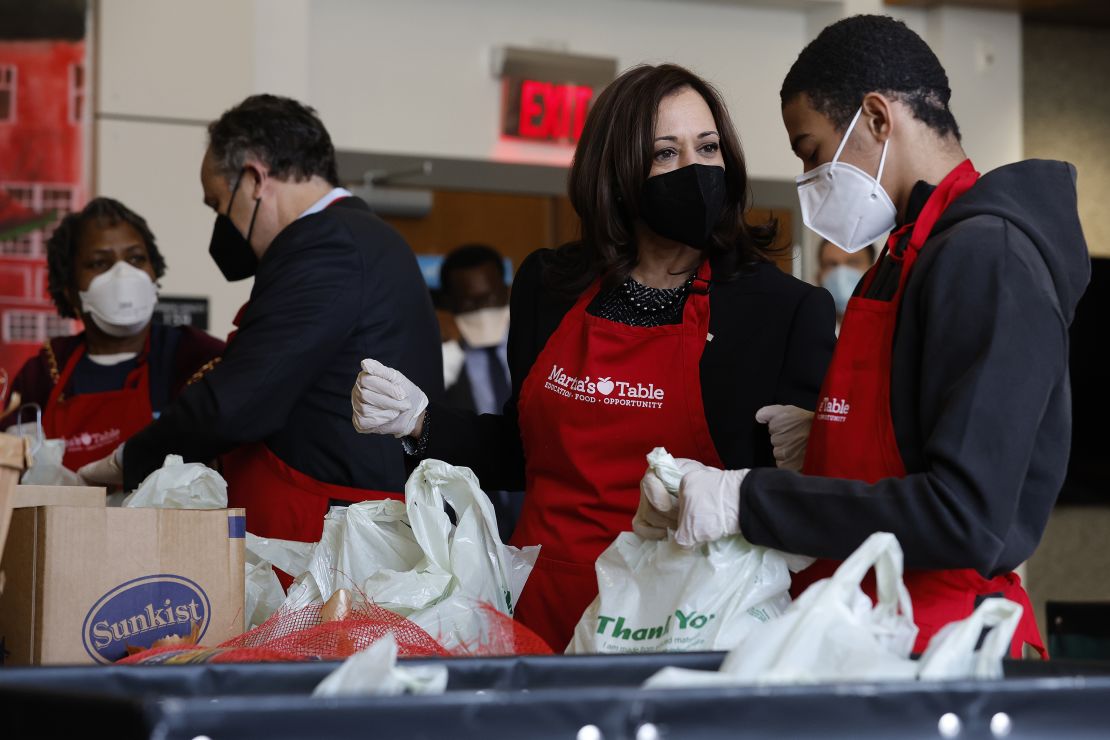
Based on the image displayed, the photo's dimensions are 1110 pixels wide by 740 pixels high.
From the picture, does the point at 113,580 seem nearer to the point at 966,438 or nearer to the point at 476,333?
the point at 966,438

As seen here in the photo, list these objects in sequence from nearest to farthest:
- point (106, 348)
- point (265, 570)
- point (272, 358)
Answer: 1. point (265, 570)
2. point (272, 358)
3. point (106, 348)

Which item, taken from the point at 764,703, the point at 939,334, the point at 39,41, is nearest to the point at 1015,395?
the point at 939,334

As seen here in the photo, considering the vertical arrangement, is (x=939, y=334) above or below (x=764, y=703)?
above

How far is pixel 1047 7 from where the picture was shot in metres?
5.35

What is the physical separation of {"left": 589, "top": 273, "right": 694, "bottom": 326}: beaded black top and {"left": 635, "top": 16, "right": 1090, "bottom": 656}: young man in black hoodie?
11.9 inches

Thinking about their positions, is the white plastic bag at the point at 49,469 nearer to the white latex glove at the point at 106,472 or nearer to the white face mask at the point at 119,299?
the white latex glove at the point at 106,472

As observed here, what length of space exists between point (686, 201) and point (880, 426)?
1.80 ft

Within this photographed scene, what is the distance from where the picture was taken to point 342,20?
4.93 metres

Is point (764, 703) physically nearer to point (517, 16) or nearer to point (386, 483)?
point (386, 483)

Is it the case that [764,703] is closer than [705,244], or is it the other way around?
[764,703]

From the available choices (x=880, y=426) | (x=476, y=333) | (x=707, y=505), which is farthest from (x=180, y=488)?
(x=476, y=333)

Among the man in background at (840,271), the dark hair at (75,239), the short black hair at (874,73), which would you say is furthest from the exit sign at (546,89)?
the short black hair at (874,73)

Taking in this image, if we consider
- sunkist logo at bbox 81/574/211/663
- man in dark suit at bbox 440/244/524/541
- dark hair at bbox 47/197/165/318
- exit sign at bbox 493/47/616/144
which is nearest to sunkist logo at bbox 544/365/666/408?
sunkist logo at bbox 81/574/211/663

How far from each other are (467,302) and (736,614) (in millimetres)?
3144
